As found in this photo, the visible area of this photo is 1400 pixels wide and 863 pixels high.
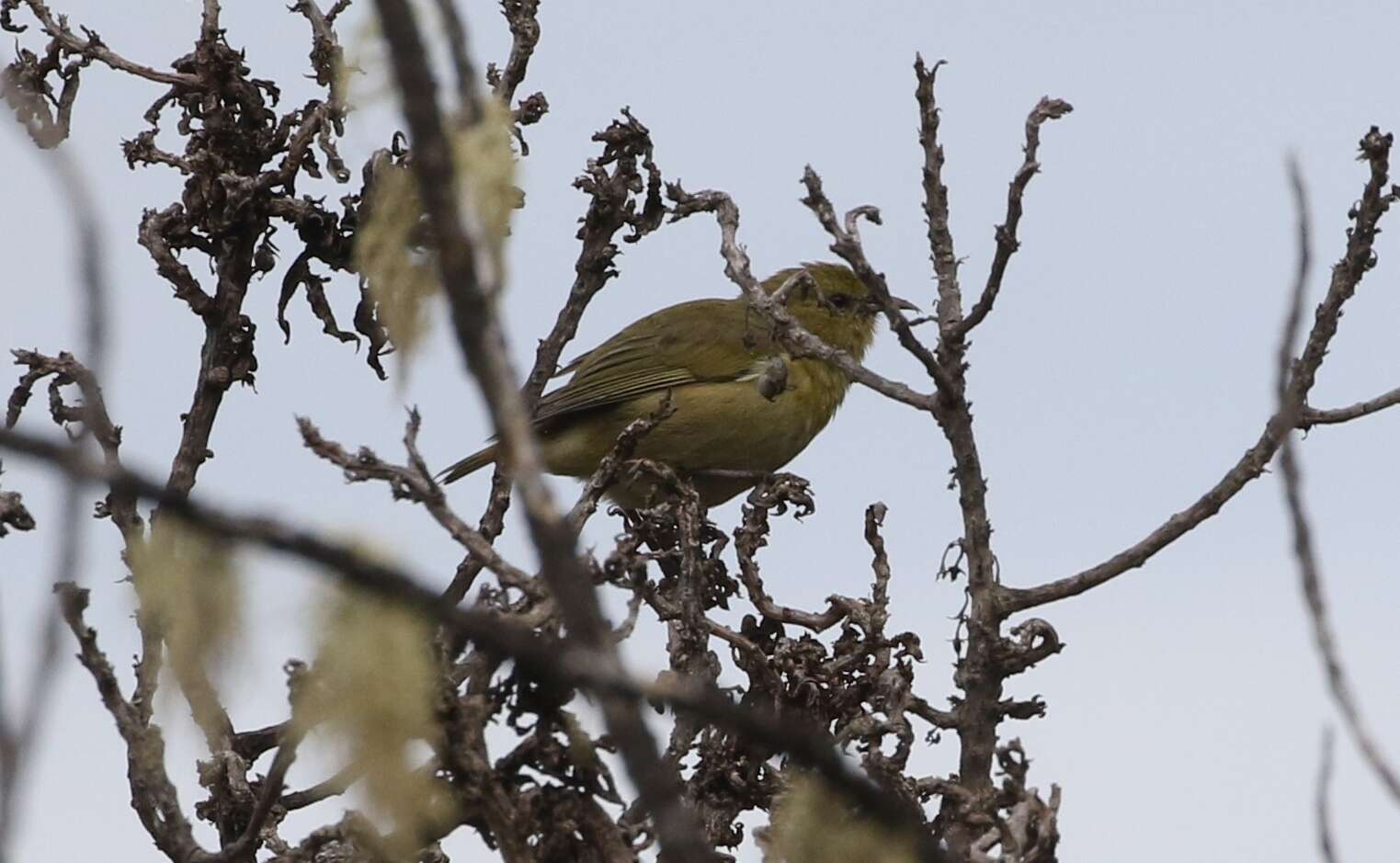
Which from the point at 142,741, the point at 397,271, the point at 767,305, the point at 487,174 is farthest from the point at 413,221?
the point at 767,305

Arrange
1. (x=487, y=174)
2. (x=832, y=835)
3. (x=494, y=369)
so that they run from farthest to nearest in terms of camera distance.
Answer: (x=832, y=835) < (x=487, y=174) < (x=494, y=369)

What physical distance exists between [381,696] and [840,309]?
685 cm

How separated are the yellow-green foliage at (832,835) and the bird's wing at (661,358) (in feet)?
18.0

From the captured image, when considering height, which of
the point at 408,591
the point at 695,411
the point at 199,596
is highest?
the point at 695,411

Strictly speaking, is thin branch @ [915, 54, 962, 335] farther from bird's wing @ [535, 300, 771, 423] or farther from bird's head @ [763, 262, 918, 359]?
bird's head @ [763, 262, 918, 359]

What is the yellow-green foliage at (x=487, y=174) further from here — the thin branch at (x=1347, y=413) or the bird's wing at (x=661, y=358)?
the bird's wing at (x=661, y=358)

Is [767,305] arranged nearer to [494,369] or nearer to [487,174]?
[487,174]

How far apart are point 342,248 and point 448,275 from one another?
3424 millimetres

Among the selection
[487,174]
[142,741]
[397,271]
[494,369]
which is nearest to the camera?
[494,369]

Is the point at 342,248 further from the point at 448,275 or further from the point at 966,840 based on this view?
the point at 448,275

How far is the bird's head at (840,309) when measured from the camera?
8.55 metres

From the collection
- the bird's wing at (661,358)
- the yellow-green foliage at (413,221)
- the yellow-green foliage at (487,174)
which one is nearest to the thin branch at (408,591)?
the yellow-green foliage at (413,221)

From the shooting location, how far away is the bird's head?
8555 mm

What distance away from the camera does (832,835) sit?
80.0 inches
